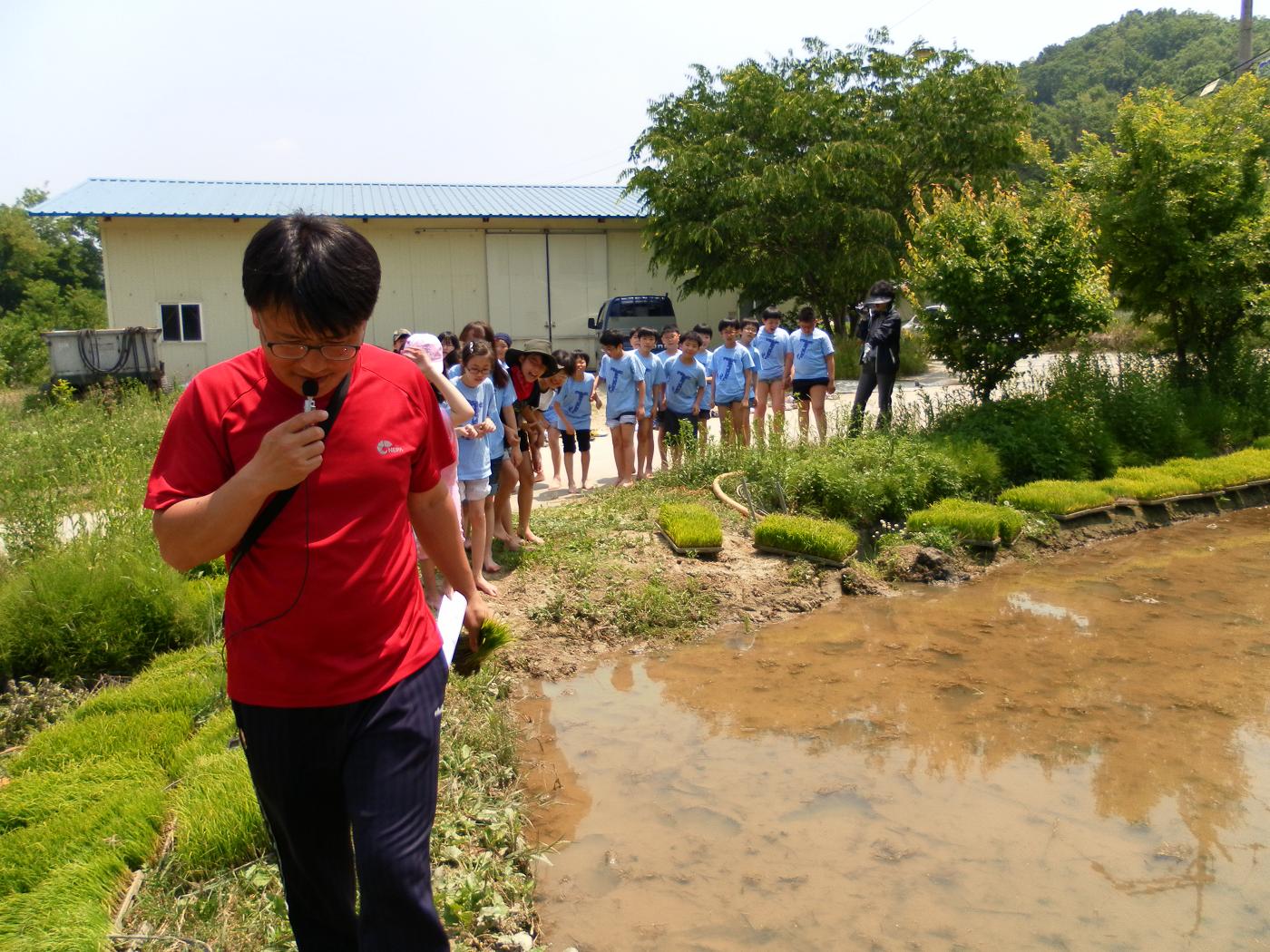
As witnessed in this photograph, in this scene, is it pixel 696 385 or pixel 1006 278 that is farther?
pixel 696 385

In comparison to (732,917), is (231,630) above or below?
above

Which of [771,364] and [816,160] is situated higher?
[816,160]

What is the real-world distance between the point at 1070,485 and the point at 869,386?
2467mm

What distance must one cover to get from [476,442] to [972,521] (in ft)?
14.4

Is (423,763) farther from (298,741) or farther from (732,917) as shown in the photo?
(732,917)

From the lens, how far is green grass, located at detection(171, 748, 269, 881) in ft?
12.2

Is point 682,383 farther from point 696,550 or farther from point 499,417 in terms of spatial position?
point 499,417

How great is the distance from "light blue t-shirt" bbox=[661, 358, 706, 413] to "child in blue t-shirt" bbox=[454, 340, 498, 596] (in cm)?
395

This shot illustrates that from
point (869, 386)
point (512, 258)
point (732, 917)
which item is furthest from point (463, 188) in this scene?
point (732, 917)

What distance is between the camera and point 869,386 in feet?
38.6

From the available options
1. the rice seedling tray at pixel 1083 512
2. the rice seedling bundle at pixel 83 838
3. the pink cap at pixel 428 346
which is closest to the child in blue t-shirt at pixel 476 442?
the pink cap at pixel 428 346

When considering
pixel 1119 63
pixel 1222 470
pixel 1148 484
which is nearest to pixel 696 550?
pixel 1148 484

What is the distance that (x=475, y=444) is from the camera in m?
7.13

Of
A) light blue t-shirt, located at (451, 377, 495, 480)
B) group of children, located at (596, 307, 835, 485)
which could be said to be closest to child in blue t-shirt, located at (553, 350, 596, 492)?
group of children, located at (596, 307, 835, 485)
